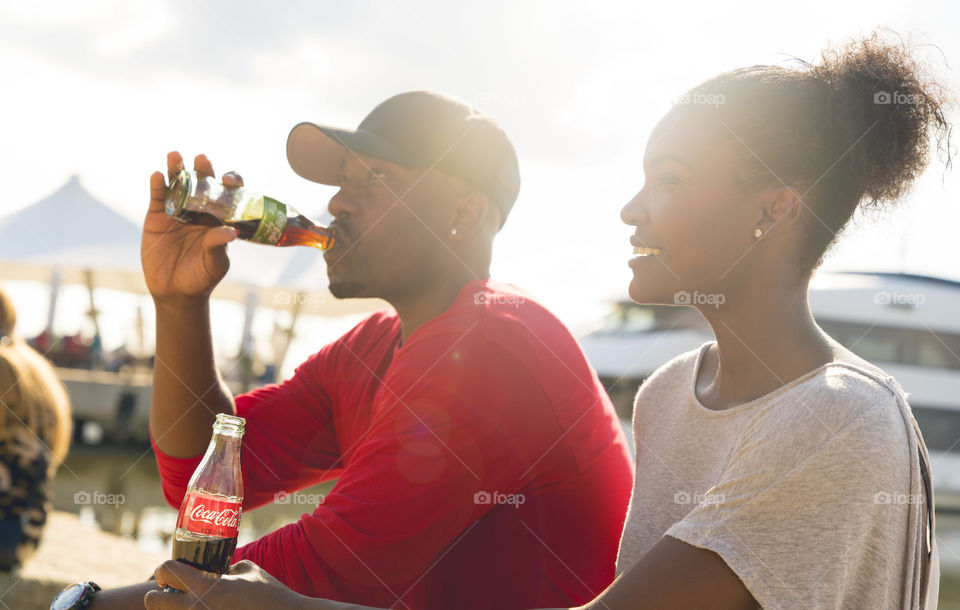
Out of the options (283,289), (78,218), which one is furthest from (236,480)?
(78,218)

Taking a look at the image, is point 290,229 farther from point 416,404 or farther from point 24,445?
point 24,445

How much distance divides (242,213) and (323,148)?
0.97ft

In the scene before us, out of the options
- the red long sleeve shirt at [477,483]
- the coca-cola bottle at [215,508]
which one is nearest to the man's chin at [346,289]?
the red long sleeve shirt at [477,483]

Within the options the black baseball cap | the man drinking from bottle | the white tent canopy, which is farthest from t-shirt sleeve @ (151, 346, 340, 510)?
the white tent canopy

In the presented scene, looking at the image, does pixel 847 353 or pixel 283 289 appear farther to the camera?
pixel 283 289

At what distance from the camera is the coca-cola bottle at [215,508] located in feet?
4.70

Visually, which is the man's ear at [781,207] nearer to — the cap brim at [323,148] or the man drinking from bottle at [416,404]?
the man drinking from bottle at [416,404]

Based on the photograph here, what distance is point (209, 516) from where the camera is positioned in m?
1.46

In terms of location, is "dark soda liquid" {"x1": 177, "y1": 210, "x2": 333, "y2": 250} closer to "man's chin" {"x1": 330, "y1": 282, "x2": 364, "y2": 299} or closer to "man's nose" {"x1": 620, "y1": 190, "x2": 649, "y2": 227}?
"man's chin" {"x1": 330, "y1": 282, "x2": 364, "y2": 299}

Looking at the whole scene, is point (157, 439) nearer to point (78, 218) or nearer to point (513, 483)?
point (513, 483)

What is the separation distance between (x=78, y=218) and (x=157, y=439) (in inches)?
525

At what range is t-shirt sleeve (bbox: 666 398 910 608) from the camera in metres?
Result: 1.20

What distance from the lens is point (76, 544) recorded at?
5598 mm

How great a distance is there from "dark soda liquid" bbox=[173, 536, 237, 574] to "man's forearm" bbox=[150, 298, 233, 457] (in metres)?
0.71
